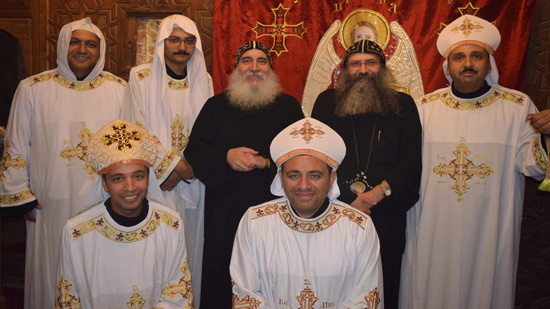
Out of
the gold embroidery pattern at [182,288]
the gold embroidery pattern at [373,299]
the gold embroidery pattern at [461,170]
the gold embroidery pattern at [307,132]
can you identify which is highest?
the gold embroidery pattern at [307,132]

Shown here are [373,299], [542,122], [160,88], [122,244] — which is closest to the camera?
[373,299]

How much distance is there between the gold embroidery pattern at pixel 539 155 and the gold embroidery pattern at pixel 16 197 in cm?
392

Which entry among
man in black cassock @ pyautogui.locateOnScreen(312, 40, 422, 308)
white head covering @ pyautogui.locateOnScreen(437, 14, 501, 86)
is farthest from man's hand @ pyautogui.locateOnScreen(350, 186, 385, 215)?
white head covering @ pyautogui.locateOnScreen(437, 14, 501, 86)

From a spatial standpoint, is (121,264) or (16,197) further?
(16,197)

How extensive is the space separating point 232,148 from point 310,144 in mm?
1203

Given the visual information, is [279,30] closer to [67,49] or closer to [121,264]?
[67,49]

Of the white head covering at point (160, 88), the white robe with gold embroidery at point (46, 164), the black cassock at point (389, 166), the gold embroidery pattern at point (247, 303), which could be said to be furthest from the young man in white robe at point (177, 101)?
the gold embroidery pattern at point (247, 303)

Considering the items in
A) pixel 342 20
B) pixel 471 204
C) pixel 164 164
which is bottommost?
pixel 471 204

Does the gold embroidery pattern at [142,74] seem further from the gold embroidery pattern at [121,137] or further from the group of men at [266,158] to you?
the gold embroidery pattern at [121,137]

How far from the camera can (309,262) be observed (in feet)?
8.39

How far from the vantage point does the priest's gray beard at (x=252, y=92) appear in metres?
3.72

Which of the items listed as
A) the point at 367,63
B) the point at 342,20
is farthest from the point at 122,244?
the point at 342,20

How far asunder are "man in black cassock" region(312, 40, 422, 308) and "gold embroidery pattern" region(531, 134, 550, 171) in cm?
81

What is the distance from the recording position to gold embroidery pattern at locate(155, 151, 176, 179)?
3.58 metres
